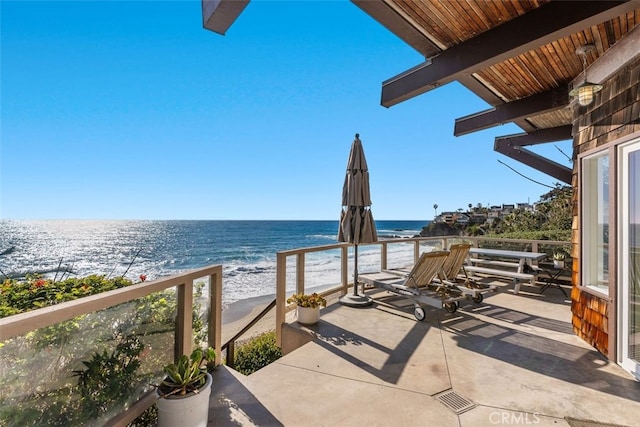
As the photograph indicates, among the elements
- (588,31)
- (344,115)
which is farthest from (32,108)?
(588,31)

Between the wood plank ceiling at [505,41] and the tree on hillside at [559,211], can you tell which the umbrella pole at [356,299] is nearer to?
the wood plank ceiling at [505,41]

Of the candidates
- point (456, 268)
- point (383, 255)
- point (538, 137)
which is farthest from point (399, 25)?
point (538, 137)

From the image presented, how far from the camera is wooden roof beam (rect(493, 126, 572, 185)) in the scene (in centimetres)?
559

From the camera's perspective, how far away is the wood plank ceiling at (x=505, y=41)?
7.79 feet

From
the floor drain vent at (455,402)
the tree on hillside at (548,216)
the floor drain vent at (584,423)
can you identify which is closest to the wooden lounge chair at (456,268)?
the floor drain vent at (455,402)

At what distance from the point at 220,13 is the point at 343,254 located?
166 inches

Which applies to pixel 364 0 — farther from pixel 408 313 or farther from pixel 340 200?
pixel 408 313

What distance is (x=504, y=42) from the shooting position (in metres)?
2.65

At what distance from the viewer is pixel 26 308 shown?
3027 millimetres

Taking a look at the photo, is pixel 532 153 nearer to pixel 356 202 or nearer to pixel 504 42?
pixel 356 202

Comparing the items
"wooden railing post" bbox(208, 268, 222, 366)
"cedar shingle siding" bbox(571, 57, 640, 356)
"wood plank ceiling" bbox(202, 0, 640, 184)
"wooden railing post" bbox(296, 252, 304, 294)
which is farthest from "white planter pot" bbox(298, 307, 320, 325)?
"cedar shingle siding" bbox(571, 57, 640, 356)

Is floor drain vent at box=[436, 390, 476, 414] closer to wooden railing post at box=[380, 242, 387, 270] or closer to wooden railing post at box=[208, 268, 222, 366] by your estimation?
wooden railing post at box=[208, 268, 222, 366]

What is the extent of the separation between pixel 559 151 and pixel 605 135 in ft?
17.8

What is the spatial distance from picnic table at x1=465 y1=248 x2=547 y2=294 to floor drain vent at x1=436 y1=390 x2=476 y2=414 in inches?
153
